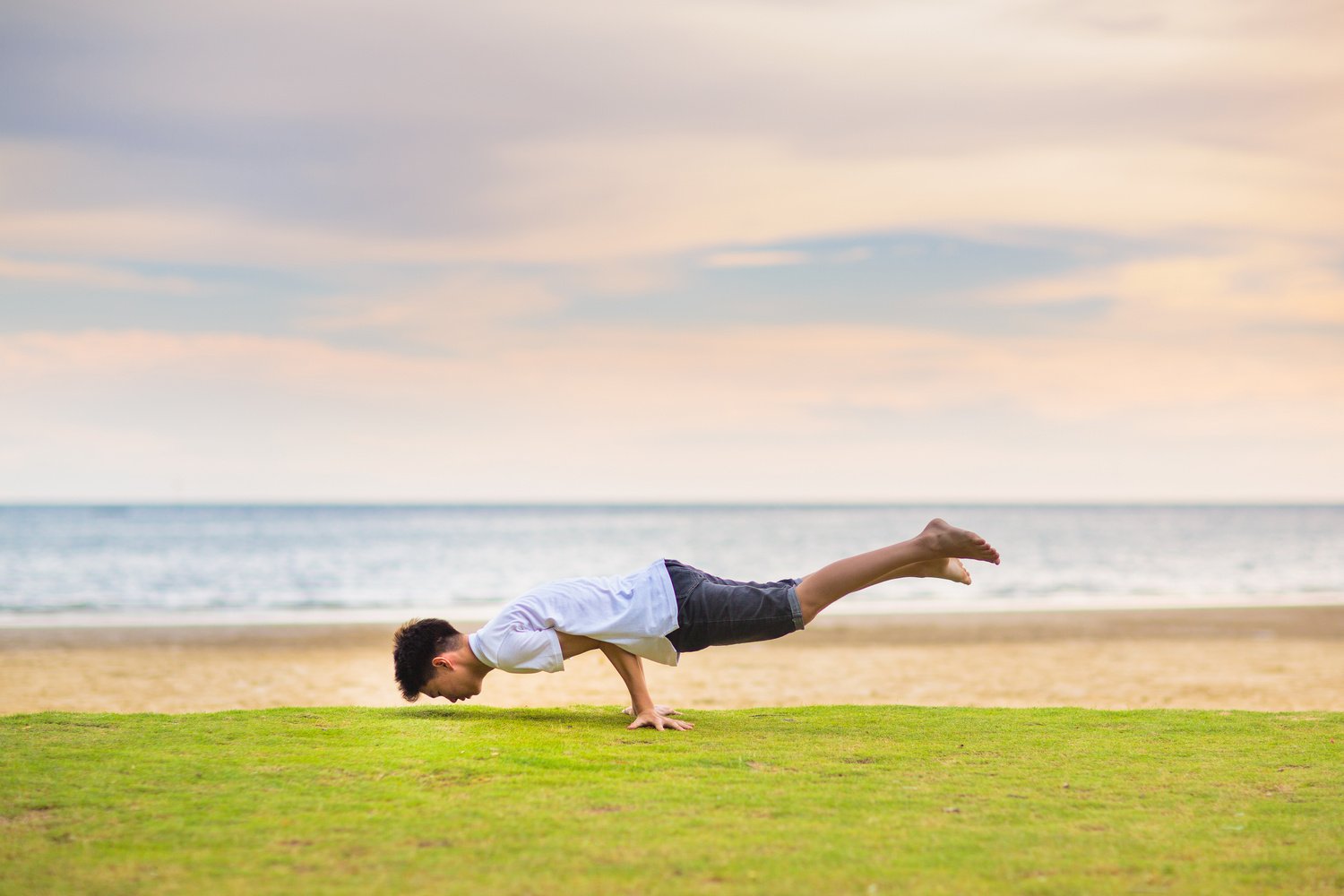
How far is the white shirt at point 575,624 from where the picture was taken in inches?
246

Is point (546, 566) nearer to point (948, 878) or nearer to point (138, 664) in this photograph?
point (138, 664)

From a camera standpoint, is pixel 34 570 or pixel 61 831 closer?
→ pixel 61 831

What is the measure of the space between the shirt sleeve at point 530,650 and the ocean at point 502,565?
706 inches

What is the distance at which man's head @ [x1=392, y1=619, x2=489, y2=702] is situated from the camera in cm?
650

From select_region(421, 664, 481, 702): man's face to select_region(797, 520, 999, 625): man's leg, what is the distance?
2164 mm

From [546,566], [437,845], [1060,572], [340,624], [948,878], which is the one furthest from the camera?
[546,566]

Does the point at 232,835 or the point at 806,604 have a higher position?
the point at 806,604

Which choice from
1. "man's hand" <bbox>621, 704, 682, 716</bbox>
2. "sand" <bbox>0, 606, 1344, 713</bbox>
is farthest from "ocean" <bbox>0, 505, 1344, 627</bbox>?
"man's hand" <bbox>621, 704, 682, 716</bbox>

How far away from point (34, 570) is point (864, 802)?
44544mm

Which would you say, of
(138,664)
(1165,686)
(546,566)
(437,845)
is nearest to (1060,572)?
(546,566)

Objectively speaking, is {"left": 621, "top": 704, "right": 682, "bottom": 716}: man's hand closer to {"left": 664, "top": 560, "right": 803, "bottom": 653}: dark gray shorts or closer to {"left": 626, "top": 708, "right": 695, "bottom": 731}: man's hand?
{"left": 626, "top": 708, "right": 695, "bottom": 731}: man's hand

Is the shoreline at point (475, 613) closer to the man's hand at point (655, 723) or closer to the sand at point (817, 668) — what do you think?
the sand at point (817, 668)

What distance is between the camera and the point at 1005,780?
5117mm

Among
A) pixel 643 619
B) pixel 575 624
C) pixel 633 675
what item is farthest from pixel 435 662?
pixel 643 619
